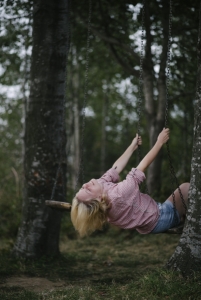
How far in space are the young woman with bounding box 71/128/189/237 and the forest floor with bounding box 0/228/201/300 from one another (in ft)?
1.72

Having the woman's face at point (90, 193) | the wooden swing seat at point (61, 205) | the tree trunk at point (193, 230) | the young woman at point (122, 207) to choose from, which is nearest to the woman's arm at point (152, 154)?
the young woman at point (122, 207)

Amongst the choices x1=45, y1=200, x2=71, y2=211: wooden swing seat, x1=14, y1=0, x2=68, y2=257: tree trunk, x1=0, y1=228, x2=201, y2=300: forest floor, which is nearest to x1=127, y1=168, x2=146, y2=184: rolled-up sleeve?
x1=45, y1=200, x2=71, y2=211: wooden swing seat

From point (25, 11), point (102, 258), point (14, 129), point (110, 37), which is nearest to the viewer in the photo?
point (102, 258)

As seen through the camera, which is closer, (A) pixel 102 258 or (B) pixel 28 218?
(B) pixel 28 218

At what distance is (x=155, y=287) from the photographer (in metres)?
3.94

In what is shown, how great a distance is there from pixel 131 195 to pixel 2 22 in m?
5.29

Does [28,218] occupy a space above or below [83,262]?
above

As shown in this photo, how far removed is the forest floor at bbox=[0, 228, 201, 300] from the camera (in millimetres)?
3984

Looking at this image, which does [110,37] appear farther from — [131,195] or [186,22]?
[131,195]

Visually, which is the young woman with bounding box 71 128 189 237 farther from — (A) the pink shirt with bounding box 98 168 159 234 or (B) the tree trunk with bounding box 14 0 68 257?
(B) the tree trunk with bounding box 14 0 68 257

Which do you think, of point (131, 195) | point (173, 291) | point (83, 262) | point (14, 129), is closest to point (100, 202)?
point (131, 195)

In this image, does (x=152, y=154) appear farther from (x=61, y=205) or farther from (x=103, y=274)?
(x=103, y=274)

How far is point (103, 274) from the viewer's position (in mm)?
5430

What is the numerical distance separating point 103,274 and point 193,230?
66.8 inches
